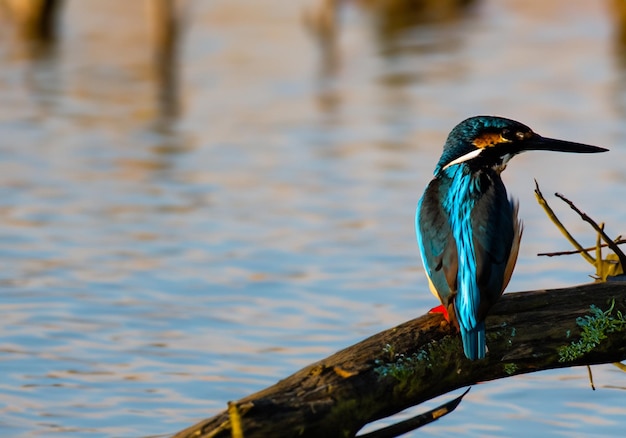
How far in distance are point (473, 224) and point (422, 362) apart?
0.53 m

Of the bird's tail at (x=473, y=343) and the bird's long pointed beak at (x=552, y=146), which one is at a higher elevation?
the bird's long pointed beak at (x=552, y=146)

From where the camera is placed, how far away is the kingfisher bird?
13.8 ft

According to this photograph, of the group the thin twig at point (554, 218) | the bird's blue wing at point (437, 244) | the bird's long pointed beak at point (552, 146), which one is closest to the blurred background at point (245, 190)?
the thin twig at point (554, 218)

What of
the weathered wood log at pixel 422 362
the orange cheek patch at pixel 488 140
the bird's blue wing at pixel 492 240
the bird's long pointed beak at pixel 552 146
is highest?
the orange cheek patch at pixel 488 140

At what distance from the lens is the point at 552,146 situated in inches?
187

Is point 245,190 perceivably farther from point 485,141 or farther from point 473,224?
point 473,224

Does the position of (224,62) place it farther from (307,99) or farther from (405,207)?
(405,207)

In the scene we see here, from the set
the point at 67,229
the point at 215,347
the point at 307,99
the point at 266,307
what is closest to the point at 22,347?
the point at 215,347

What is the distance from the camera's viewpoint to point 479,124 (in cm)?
466

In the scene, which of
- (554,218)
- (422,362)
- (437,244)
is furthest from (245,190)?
(422,362)

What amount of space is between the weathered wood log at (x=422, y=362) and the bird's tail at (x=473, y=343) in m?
0.12

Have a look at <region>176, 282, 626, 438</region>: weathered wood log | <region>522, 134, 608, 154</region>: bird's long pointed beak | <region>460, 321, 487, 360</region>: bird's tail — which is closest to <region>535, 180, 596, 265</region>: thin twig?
<region>522, 134, 608, 154</region>: bird's long pointed beak

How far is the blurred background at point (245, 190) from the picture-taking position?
5742 millimetres

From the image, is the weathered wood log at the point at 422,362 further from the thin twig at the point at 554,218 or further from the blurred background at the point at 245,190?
the blurred background at the point at 245,190
